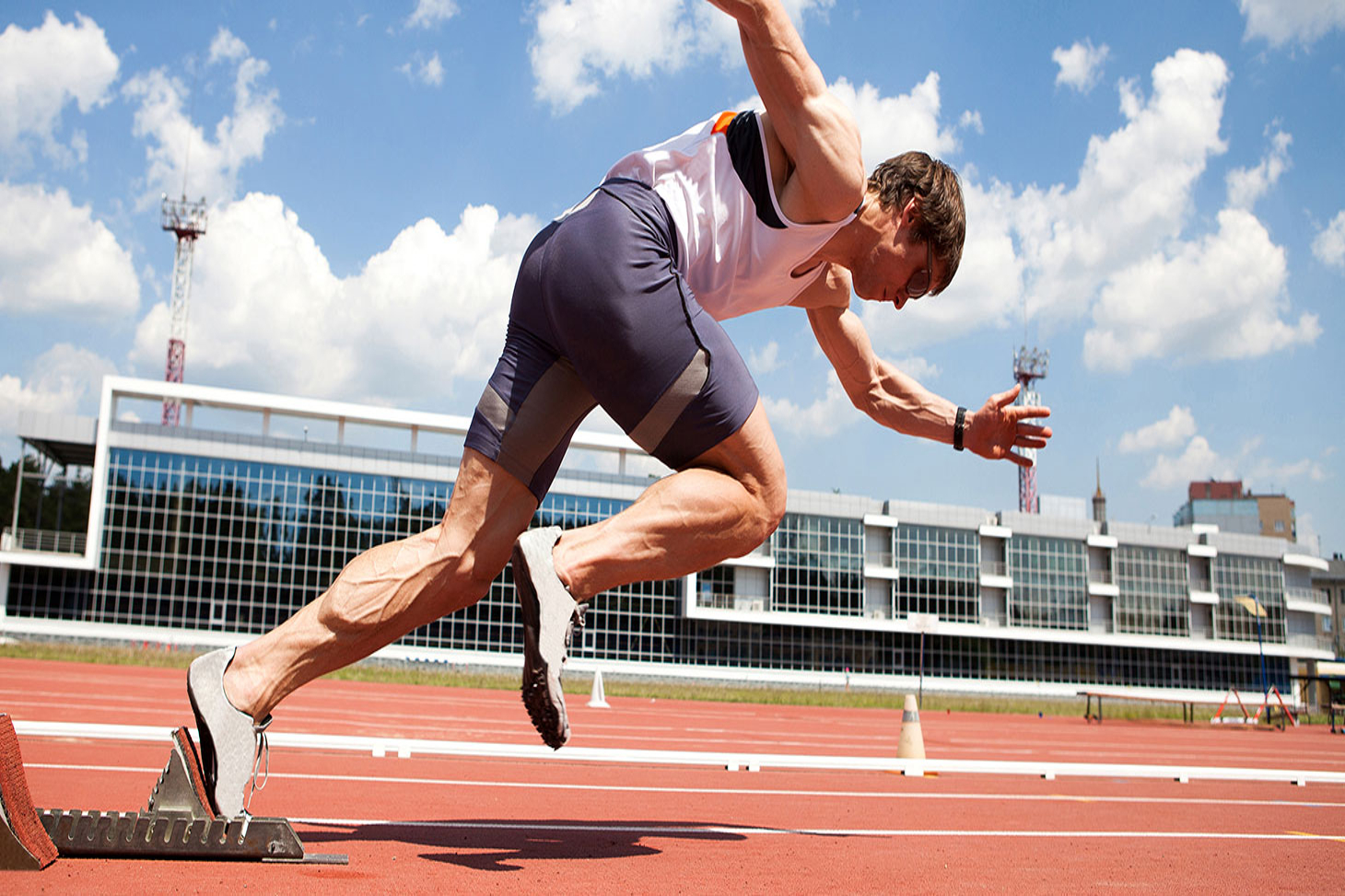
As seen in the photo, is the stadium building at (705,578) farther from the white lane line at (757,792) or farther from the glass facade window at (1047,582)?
the white lane line at (757,792)

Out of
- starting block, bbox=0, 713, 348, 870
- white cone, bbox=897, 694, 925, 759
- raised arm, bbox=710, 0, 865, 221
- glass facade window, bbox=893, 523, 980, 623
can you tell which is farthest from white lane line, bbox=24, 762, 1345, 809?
glass facade window, bbox=893, 523, 980, 623

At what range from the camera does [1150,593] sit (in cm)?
6619

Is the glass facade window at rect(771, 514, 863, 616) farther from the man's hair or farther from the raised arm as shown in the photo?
the raised arm

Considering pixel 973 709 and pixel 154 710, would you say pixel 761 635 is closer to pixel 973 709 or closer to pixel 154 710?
pixel 973 709

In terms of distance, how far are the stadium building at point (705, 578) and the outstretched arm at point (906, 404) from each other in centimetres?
4594

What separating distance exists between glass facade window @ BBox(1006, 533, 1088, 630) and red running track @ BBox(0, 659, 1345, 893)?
58.3 metres

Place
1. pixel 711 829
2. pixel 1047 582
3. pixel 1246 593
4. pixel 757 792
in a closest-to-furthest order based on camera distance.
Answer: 1. pixel 711 829
2. pixel 757 792
3. pixel 1047 582
4. pixel 1246 593

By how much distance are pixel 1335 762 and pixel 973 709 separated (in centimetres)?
2313

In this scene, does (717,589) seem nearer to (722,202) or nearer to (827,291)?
(827,291)

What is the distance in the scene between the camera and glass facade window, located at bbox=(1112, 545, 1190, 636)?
65.1 metres

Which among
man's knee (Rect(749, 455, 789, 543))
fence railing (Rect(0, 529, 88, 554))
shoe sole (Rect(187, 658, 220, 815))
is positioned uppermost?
fence railing (Rect(0, 529, 88, 554))

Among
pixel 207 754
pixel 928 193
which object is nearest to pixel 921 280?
pixel 928 193

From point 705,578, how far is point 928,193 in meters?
55.4

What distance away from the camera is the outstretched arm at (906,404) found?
11.6ft
